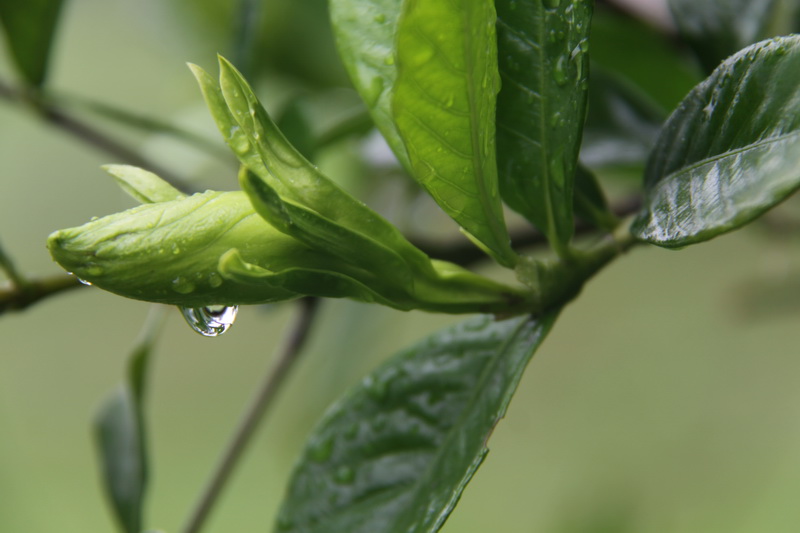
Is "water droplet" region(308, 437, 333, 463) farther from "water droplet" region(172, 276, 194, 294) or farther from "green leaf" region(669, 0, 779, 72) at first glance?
"green leaf" region(669, 0, 779, 72)

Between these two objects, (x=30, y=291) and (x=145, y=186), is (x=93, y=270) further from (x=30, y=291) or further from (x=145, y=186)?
(x=30, y=291)

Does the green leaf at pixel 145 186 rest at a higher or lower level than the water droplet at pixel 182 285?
higher

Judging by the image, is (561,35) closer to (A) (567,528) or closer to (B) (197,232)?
(B) (197,232)

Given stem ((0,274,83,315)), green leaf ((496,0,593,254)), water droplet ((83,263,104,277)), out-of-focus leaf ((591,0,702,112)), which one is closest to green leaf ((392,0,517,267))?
green leaf ((496,0,593,254))

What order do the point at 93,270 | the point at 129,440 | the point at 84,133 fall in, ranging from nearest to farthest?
1. the point at 93,270
2. the point at 129,440
3. the point at 84,133

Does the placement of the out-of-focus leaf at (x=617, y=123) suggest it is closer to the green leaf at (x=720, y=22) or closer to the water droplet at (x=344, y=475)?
the green leaf at (x=720, y=22)

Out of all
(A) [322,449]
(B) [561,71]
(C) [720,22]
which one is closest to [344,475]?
(A) [322,449]

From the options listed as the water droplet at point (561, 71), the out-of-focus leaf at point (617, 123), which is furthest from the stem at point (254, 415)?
the water droplet at point (561, 71)
